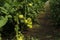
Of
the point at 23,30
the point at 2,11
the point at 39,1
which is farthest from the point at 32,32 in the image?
the point at 39,1

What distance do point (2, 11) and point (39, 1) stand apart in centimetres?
196

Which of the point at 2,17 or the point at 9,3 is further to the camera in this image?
the point at 9,3

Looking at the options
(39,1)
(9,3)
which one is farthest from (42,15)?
(9,3)

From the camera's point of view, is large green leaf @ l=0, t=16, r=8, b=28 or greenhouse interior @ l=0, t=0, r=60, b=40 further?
greenhouse interior @ l=0, t=0, r=60, b=40

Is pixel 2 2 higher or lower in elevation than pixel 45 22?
higher

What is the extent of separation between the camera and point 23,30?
4801 millimetres

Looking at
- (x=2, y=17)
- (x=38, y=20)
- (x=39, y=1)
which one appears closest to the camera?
(x=2, y=17)

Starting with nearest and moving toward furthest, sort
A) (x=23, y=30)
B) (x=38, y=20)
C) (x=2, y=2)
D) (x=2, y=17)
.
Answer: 1. (x=2, y=17)
2. (x=2, y=2)
3. (x=23, y=30)
4. (x=38, y=20)

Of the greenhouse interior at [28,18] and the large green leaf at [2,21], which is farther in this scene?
the greenhouse interior at [28,18]

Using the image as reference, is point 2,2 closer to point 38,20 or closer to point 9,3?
point 9,3

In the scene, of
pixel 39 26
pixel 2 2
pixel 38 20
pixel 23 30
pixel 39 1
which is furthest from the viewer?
pixel 39 1

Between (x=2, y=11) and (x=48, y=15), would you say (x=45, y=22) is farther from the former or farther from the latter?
(x=2, y=11)

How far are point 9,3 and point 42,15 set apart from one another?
162 centimetres

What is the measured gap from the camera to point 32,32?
489 centimetres
